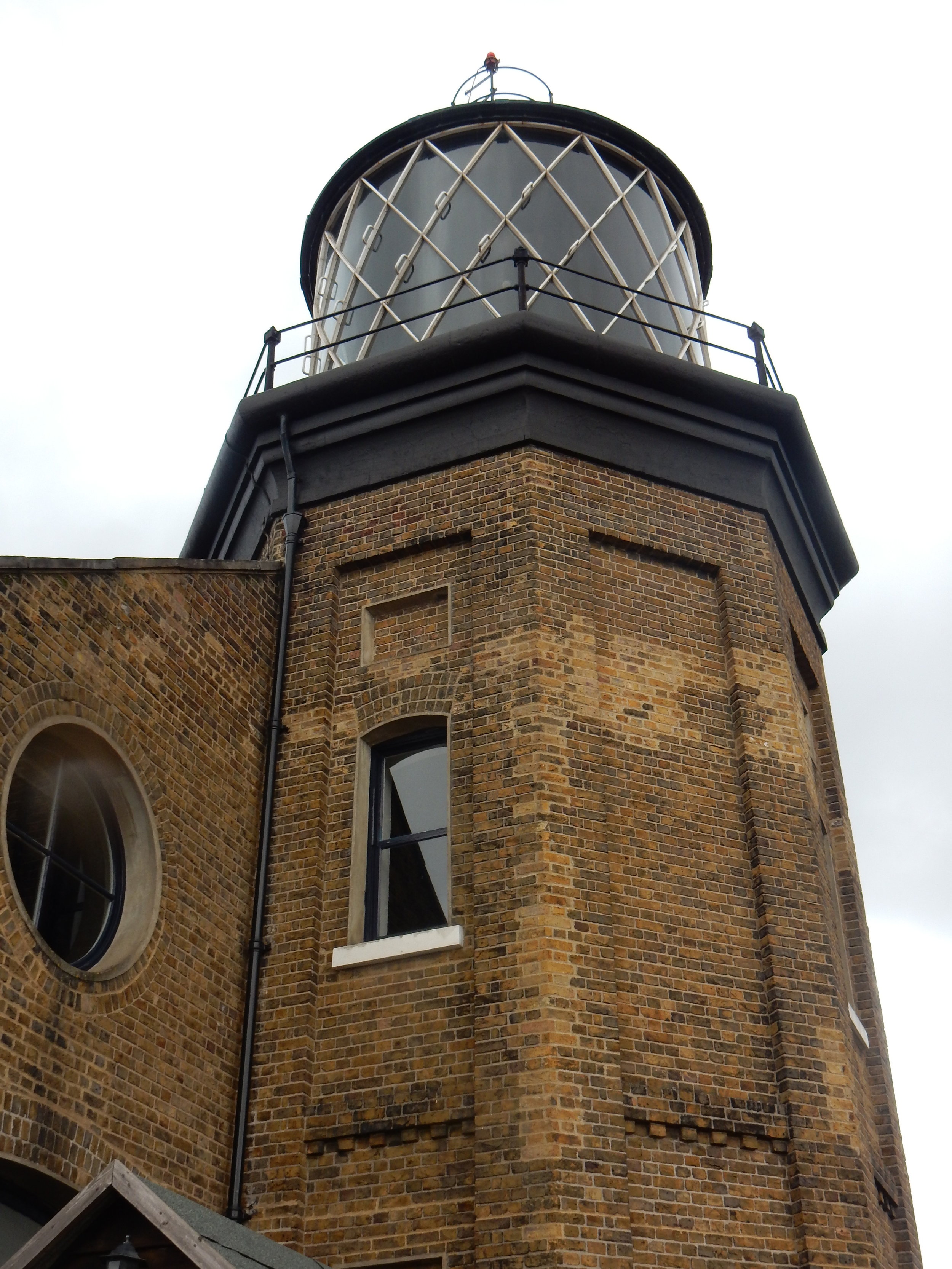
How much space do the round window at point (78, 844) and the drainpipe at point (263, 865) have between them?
1.10 meters

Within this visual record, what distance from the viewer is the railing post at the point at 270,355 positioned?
1275 cm

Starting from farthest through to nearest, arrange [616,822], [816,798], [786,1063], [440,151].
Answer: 1. [440,151]
2. [816,798]
3. [616,822]
4. [786,1063]

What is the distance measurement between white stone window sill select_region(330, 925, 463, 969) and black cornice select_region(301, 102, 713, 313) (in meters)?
7.86

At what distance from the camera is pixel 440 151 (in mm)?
14000

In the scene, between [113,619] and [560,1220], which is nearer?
[560,1220]

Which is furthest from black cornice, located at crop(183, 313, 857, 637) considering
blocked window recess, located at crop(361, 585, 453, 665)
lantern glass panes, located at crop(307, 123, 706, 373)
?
blocked window recess, located at crop(361, 585, 453, 665)

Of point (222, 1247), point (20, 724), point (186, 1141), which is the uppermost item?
point (20, 724)

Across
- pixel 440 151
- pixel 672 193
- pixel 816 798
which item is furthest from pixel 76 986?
pixel 672 193

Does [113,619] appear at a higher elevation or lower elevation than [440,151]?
lower

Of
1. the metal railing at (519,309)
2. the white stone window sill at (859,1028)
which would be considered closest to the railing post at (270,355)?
the metal railing at (519,309)

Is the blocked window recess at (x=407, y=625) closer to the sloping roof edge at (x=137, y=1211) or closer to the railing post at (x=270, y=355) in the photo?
the railing post at (x=270, y=355)

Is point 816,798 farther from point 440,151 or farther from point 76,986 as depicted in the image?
point 440,151

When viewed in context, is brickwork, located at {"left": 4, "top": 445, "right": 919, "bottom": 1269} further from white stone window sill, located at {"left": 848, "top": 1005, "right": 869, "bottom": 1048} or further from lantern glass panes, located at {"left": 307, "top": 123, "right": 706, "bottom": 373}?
lantern glass panes, located at {"left": 307, "top": 123, "right": 706, "bottom": 373}

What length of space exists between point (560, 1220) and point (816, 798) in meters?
4.55
